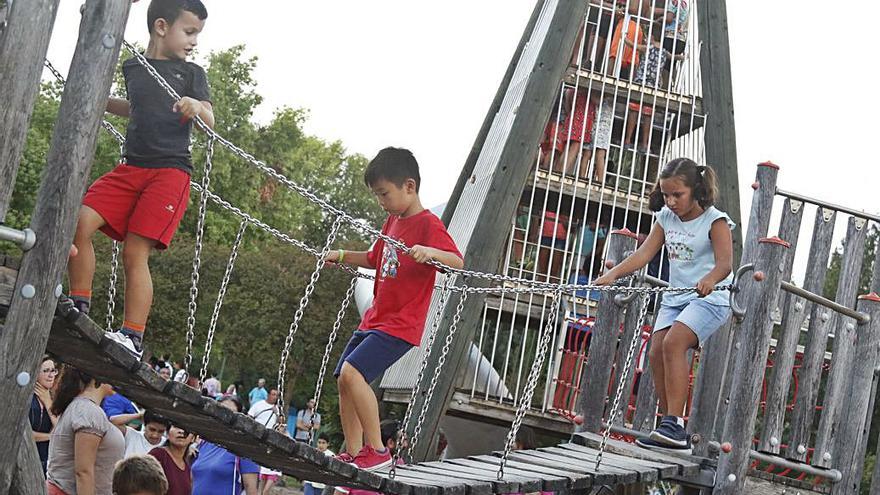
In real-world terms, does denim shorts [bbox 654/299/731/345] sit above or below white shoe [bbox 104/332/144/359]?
above

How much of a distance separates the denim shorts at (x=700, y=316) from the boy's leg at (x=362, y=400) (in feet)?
6.16

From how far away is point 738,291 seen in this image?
7098 mm

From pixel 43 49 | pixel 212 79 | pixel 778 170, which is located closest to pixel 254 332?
pixel 212 79

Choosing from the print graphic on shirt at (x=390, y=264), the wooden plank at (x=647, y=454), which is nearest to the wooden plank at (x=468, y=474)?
the print graphic on shirt at (x=390, y=264)

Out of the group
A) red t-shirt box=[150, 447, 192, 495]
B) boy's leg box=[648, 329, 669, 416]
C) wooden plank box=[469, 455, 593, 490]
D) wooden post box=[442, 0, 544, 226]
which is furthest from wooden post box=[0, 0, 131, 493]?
wooden post box=[442, 0, 544, 226]

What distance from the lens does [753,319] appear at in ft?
23.0

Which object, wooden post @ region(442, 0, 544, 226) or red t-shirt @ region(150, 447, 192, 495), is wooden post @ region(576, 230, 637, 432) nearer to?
red t-shirt @ region(150, 447, 192, 495)

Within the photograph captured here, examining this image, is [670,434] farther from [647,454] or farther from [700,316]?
[700,316]

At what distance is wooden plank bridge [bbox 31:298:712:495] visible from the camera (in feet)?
14.6

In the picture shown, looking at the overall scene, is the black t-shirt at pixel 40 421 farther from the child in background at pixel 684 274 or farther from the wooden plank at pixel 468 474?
the child in background at pixel 684 274

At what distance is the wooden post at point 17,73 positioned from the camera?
4.11 metres

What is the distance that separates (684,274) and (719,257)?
29 centimetres

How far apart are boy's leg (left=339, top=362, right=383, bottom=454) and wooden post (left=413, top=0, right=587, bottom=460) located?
4.82 m

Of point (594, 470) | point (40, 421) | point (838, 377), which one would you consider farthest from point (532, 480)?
point (40, 421)
